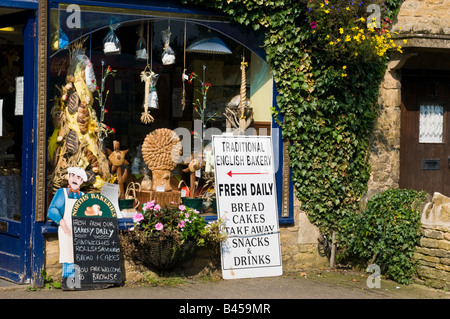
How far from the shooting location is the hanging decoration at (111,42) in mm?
8430

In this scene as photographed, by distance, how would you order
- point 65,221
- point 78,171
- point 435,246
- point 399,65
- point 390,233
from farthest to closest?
1. point 399,65
2. point 390,233
3. point 435,246
4. point 78,171
5. point 65,221

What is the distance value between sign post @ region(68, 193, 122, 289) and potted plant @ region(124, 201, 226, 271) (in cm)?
23

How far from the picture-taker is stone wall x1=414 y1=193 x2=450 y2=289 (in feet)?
27.5

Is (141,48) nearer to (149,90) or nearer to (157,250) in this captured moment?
(149,90)

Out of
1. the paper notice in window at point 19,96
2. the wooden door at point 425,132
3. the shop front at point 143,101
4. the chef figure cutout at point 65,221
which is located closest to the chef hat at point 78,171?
the shop front at point 143,101

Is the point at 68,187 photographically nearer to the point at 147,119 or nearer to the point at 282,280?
the point at 147,119

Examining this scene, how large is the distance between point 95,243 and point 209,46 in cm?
280

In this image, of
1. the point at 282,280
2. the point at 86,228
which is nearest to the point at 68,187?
the point at 86,228

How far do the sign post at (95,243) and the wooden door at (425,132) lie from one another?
171 inches

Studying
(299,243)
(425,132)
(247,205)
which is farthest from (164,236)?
(425,132)

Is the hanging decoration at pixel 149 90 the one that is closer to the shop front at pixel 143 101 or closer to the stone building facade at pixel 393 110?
the shop front at pixel 143 101

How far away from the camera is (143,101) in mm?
8797

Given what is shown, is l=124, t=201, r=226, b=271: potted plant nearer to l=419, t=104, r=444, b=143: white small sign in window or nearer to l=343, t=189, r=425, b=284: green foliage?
l=343, t=189, r=425, b=284: green foliage

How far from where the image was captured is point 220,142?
29.4ft
